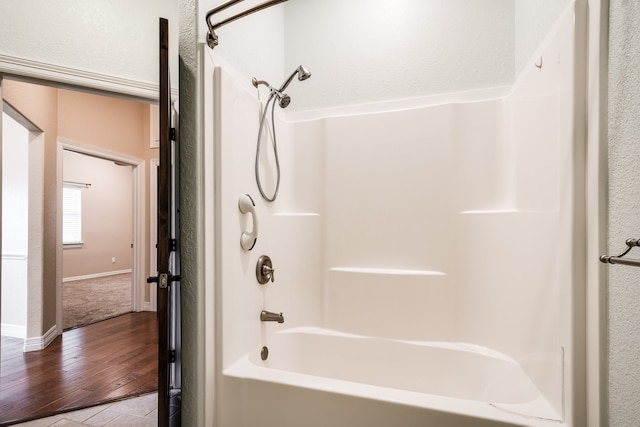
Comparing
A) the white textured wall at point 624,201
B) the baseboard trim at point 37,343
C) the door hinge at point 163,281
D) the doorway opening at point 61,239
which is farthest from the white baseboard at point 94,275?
the white textured wall at point 624,201

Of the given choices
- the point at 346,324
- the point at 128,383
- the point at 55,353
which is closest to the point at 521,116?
the point at 346,324

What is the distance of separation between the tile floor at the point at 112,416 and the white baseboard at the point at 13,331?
5.15 ft

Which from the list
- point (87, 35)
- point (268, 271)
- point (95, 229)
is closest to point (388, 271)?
point (268, 271)

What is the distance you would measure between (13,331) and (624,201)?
4.27m

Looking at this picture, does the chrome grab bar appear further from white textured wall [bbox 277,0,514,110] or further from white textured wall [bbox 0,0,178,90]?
white textured wall [bbox 0,0,178,90]

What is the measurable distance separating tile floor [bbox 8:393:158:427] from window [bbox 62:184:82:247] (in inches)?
189

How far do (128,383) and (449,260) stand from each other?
88.8 inches

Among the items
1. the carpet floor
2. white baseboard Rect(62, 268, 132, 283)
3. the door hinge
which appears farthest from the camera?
white baseboard Rect(62, 268, 132, 283)

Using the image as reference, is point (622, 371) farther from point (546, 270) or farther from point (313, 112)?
point (313, 112)

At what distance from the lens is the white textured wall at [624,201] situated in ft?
2.28

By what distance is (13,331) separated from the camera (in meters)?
2.73

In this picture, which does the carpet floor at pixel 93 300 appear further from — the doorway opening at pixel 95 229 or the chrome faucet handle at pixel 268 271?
the chrome faucet handle at pixel 268 271

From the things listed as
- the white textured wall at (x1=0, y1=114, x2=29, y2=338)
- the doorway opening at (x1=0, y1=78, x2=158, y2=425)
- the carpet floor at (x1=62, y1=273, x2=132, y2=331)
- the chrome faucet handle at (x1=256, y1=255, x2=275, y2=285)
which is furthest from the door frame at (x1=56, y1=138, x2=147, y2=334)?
the chrome faucet handle at (x1=256, y1=255, x2=275, y2=285)

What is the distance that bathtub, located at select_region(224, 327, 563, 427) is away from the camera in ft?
3.14
